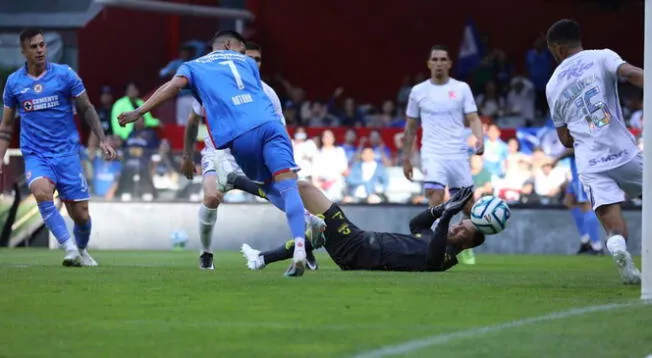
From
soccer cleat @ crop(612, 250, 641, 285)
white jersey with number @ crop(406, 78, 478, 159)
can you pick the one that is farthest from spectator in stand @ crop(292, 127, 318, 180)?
soccer cleat @ crop(612, 250, 641, 285)

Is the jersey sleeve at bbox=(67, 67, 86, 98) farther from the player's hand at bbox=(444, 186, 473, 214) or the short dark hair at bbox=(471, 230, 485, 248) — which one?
the short dark hair at bbox=(471, 230, 485, 248)

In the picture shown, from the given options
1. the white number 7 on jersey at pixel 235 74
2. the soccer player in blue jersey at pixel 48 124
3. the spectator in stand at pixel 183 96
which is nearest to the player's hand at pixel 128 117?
the white number 7 on jersey at pixel 235 74

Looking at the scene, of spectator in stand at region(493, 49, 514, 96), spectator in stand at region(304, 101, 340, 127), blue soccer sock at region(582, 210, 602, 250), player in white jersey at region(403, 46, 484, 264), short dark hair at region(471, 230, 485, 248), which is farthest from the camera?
spectator in stand at region(493, 49, 514, 96)

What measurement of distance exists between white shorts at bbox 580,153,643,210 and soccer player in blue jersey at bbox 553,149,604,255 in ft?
34.0

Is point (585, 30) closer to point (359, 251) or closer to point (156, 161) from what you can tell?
point (156, 161)

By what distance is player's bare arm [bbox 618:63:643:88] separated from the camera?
1158cm

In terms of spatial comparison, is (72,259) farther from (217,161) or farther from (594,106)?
(594,106)

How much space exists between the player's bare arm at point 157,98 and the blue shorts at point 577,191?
11.3 meters

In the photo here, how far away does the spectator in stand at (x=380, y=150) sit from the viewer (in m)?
24.4

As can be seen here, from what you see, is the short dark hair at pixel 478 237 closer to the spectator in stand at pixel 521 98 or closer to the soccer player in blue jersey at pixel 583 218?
the soccer player in blue jersey at pixel 583 218

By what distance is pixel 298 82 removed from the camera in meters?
36.8

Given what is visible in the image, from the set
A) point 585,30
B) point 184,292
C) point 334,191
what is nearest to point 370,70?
point 585,30

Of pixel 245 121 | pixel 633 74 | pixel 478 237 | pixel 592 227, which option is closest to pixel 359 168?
pixel 592 227

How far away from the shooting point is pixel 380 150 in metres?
24.8
